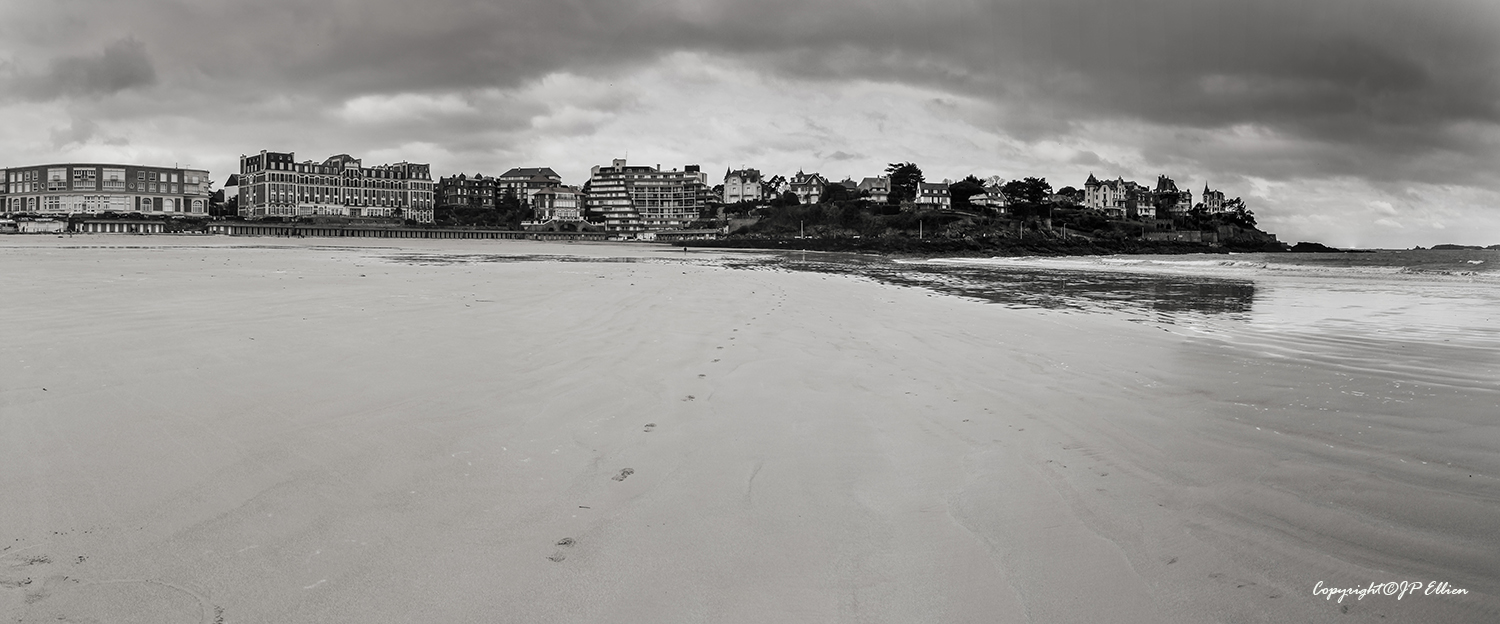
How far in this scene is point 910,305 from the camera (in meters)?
13.0

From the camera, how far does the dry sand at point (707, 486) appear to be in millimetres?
2285

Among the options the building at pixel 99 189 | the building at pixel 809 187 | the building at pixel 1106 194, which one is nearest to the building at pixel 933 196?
the building at pixel 809 187

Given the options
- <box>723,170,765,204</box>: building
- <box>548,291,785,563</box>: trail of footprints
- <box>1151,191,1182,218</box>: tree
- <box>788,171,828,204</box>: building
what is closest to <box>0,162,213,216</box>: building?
<box>723,170,765,204</box>: building

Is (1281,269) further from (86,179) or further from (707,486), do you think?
(86,179)

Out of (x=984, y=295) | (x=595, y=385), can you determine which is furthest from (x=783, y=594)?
(x=984, y=295)

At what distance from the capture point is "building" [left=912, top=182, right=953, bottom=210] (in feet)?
428

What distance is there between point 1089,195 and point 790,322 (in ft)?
550

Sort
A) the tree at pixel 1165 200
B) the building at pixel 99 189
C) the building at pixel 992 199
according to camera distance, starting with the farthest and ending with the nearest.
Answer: the tree at pixel 1165 200 < the building at pixel 992 199 < the building at pixel 99 189

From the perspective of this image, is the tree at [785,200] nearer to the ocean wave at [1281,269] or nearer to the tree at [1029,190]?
the tree at [1029,190]

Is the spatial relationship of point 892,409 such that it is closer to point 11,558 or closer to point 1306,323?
point 11,558

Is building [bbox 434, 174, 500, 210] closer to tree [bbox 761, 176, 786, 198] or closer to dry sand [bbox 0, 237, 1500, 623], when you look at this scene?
tree [bbox 761, 176, 786, 198]

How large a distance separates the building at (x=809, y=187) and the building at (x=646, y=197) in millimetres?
21253

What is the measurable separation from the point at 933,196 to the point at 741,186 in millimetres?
41943

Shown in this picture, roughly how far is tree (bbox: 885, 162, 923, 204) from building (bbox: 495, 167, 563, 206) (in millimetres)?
76904
